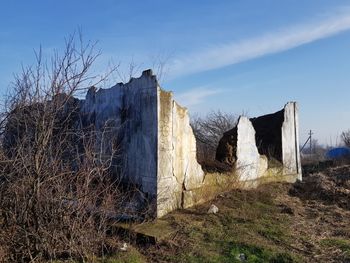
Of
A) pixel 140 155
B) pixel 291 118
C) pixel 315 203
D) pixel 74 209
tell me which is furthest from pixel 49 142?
pixel 291 118

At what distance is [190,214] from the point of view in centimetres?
733

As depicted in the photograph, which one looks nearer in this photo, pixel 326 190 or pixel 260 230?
pixel 260 230

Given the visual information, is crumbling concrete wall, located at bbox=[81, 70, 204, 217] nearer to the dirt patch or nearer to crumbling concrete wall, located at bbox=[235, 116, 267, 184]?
crumbling concrete wall, located at bbox=[235, 116, 267, 184]

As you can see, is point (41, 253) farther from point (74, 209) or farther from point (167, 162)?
point (167, 162)

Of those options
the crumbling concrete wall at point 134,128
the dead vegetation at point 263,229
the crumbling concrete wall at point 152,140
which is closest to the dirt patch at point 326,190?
the dead vegetation at point 263,229

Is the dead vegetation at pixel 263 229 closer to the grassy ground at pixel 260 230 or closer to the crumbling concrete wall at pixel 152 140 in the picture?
the grassy ground at pixel 260 230

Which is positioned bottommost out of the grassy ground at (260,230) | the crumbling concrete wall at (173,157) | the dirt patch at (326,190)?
the grassy ground at (260,230)

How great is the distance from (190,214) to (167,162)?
925 millimetres

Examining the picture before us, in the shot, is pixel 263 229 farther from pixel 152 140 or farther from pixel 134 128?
pixel 134 128

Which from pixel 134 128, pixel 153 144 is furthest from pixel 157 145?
pixel 134 128

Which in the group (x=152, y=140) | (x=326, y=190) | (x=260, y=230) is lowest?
(x=260, y=230)

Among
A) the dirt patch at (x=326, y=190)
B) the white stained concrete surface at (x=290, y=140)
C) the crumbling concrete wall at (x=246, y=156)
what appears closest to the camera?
the dirt patch at (x=326, y=190)

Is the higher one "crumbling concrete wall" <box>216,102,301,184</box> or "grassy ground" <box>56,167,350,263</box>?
"crumbling concrete wall" <box>216,102,301,184</box>

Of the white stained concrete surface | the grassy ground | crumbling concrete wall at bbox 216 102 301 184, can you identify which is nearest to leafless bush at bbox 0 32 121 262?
the grassy ground
